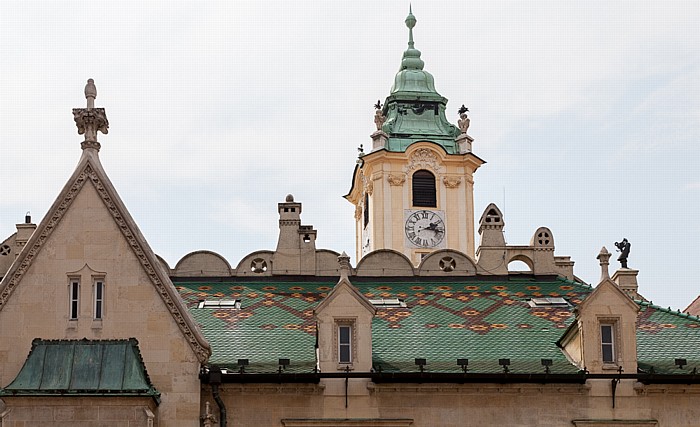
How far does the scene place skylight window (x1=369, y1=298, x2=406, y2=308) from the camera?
5031cm

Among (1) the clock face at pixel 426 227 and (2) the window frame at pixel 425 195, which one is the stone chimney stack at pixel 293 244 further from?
(2) the window frame at pixel 425 195

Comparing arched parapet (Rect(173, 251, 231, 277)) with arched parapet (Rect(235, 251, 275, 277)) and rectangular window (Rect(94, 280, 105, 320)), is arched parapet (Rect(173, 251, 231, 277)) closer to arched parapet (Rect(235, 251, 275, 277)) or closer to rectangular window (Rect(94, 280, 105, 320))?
arched parapet (Rect(235, 251, 275, 277))

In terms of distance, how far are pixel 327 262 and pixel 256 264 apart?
8.02ft

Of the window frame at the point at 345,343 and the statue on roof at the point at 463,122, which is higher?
the statue on roof at the point at 463,122

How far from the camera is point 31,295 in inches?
1756

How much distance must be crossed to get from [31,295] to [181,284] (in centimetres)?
910

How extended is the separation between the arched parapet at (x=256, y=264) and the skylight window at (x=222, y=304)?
9.21 feet

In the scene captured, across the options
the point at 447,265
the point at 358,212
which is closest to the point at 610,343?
the point at 447,265

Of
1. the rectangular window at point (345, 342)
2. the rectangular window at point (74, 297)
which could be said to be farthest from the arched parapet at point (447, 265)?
the rectangular window at point (74, 297)

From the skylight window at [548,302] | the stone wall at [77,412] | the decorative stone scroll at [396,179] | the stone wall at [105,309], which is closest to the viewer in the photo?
the stone wall at [77,412]

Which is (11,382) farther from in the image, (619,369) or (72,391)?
(619,369)

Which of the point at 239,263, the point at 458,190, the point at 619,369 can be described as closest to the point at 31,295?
the point at 239,263

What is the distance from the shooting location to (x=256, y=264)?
54.0 metres

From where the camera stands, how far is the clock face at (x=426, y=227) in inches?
3738
